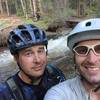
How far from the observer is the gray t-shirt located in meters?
2.49

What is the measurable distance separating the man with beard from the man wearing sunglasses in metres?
0.68

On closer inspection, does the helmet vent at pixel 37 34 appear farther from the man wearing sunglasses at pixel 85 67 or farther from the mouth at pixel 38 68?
the man wearing sunglasses at pixel 85 67

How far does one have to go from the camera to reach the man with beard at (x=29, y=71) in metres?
3.14

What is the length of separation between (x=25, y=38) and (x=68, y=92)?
3.70ft

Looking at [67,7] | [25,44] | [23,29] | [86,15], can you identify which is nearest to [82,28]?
[25,44]

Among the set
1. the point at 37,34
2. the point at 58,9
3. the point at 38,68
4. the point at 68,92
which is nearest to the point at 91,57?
the point at 68,92

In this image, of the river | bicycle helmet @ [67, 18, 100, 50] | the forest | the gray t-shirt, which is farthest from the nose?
the forest

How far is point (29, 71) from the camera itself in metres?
3.31

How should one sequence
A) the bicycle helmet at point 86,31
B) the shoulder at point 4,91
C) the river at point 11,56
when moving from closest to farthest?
the bicycle helmet at point 86,31, the shoulder at point 4,91, the river at point 11,56

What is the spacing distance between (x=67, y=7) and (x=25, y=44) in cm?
2093

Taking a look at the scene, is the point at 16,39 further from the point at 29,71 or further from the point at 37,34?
the point at 29,71

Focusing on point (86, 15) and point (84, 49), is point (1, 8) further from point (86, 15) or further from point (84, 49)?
point (84, 49)

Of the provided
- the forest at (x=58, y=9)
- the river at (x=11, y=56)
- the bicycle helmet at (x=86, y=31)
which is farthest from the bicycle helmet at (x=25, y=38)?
the forest at (x=58, y=9)

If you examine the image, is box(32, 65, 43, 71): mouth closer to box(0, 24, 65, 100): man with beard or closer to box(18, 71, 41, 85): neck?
box(0, 24, 65, 100): man with beard
